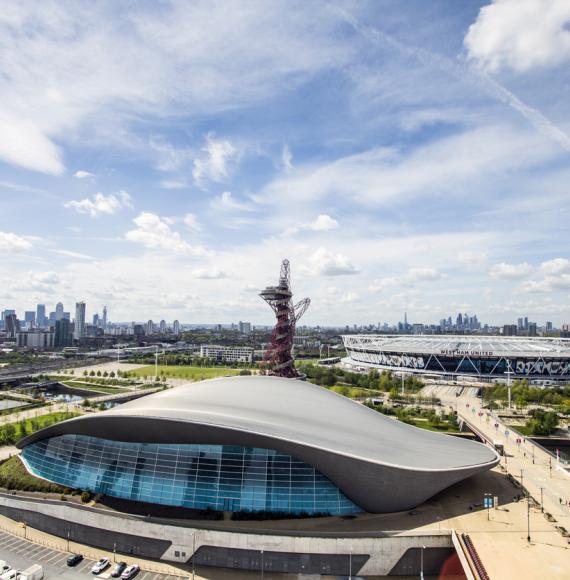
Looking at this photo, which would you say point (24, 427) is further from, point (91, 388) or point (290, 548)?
point (290, 548)

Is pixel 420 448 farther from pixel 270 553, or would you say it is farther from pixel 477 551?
pixel 270 553

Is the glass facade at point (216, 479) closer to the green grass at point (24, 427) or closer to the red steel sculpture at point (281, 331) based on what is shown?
the green grass at point (24, 427)

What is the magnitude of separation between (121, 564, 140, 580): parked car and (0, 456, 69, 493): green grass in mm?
9436

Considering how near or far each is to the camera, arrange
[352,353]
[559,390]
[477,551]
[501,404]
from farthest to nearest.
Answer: [352,353] < [559,390] < [501,404] < [477,551]

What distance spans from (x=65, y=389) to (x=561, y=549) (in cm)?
9582

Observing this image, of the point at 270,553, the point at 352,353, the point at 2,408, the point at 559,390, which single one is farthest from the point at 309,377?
the point at 270,553

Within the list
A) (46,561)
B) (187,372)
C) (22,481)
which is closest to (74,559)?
(46,561)

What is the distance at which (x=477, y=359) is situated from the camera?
103 m

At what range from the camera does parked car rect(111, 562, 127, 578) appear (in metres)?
26.8

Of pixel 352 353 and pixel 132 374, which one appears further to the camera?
pixel 352 353

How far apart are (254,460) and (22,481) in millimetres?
18050

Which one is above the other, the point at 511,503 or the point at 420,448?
the point at 420,448

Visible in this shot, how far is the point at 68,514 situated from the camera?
102 feet

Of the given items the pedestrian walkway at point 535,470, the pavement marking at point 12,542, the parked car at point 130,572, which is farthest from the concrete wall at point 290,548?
the pedestrian walkway at point 535,470
